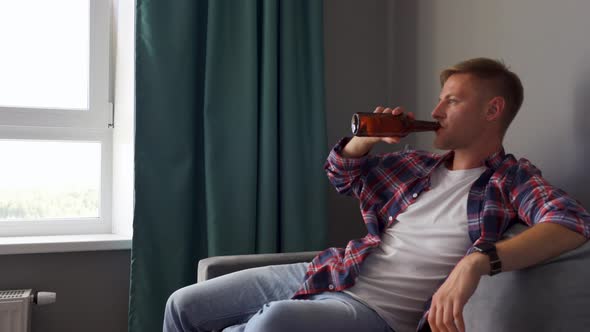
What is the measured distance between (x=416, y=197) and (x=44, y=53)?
1757 mm

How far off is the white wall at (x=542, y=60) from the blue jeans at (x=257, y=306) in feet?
2.21

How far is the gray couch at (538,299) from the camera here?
98cm

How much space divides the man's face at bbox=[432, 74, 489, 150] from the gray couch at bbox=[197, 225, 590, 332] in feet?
1.30

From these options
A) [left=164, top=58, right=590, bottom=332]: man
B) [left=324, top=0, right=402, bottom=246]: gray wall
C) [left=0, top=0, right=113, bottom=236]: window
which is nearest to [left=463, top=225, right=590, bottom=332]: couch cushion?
[left=164, top=58, right=590, bottom=332]: man

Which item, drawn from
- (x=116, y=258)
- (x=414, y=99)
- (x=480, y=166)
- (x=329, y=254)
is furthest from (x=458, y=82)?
(x=116, y=258)

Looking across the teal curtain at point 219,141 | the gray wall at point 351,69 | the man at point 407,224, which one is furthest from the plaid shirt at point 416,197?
the gray wall at point 351,69

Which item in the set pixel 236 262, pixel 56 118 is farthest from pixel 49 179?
pixel 236 262

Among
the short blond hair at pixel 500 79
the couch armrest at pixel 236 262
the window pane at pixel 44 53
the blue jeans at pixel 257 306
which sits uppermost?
the window pane at pixel 44 53

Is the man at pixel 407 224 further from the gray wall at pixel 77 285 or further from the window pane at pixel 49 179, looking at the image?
the window pane at pixel 49 179

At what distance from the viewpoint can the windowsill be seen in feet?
6.43

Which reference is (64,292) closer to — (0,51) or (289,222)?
(289,222)

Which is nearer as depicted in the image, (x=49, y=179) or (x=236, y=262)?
(x=236, y=262)

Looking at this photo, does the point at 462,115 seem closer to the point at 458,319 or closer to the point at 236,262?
the point at 458,319

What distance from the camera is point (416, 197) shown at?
1439 mm
